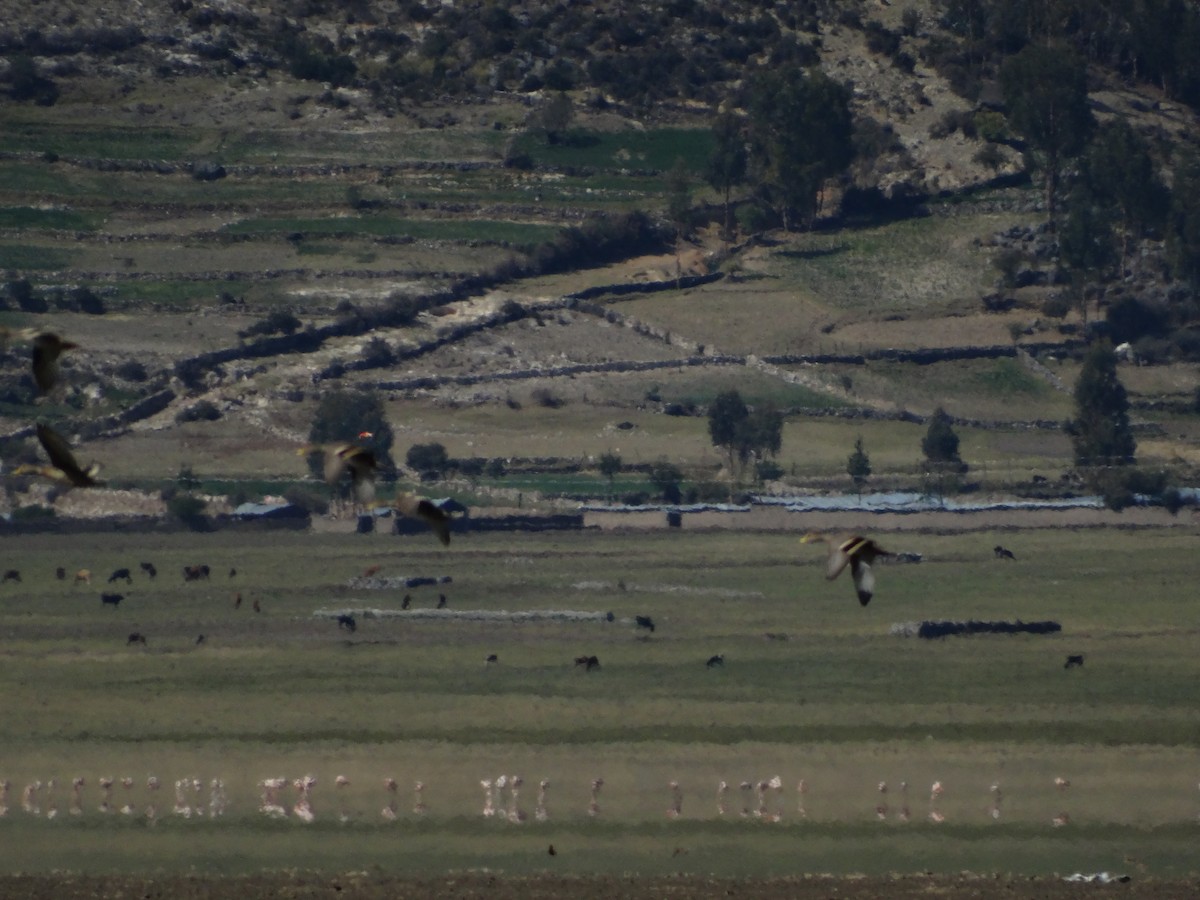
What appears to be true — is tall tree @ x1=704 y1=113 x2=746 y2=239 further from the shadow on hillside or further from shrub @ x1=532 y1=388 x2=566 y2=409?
shrub @ x1=532 y1=388 x2=566 y2=409

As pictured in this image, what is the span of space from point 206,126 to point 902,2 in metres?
66.0

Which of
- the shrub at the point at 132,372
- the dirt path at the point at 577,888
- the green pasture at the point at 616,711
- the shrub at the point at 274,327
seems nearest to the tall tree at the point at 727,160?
the shrub at the point at 274,327

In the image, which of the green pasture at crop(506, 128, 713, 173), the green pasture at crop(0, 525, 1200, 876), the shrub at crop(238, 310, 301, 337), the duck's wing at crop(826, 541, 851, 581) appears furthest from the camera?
the green pasture at crop(506, 128, 713, 173)

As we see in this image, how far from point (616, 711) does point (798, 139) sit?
105 metres

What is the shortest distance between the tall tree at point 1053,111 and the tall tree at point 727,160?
18612 millimetres

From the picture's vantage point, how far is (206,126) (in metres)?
163

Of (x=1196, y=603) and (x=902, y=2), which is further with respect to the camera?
(x=902, y=2)

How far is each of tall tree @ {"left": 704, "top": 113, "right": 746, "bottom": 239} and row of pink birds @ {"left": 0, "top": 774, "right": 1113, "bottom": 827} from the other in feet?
368

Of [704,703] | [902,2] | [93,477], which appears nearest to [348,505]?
[704,703]

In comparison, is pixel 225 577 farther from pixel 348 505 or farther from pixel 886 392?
pixel 886 392

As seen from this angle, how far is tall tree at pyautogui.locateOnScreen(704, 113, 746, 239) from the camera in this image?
15212 centimetres

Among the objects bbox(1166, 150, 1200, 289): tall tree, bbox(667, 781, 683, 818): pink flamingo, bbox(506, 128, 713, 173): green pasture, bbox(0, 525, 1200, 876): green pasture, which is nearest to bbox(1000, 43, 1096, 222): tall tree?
bbox(1166, 150, 1200, 289): tall tree

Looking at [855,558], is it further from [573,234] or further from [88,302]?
[573,234]

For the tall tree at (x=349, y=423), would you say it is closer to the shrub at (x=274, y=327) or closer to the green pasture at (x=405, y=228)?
the shrub at (x=274, y=327)
